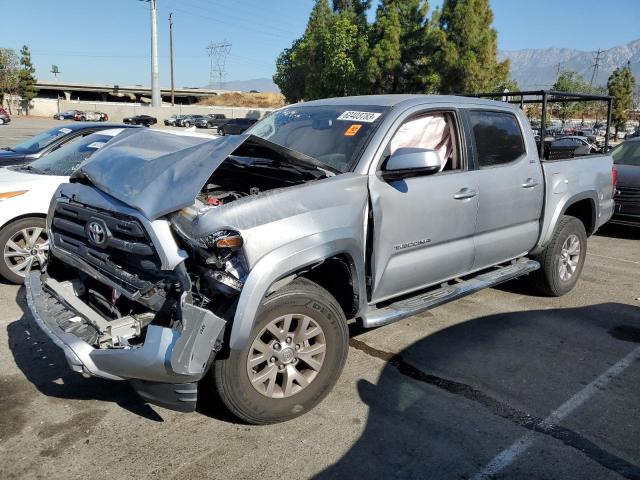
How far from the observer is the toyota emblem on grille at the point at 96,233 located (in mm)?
3324

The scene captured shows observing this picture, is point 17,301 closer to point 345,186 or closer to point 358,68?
point 345,186

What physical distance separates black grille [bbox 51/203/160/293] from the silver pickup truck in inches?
0.5

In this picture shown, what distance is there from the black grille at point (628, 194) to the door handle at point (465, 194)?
5.72m

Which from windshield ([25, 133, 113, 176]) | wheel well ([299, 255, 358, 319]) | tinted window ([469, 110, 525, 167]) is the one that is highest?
tinted window ([469, 110, 525, 167])

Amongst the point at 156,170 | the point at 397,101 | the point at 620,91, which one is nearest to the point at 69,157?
the point at 156,170

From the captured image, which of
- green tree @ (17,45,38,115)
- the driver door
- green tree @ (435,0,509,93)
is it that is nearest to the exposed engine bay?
the driver door

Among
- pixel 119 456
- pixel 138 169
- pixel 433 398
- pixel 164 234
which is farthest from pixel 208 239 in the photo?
pixel 433 398

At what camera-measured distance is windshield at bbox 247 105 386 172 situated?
3953 millimetres

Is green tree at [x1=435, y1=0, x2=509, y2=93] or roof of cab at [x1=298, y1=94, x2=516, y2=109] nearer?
roof of cab at [x1=298, y1=94, x2=516, y2=109]

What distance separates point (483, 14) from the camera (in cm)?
3400

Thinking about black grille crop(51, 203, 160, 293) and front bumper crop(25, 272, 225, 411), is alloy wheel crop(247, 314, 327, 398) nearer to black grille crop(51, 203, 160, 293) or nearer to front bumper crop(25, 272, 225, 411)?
front bumper crop(25, 272, 225, 411)

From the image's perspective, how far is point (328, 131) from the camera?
168 inches

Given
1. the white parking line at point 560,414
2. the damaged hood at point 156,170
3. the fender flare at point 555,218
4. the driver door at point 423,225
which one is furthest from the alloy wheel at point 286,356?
the fender flare at point 555,218

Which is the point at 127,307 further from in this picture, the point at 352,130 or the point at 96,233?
the point at 352,130
